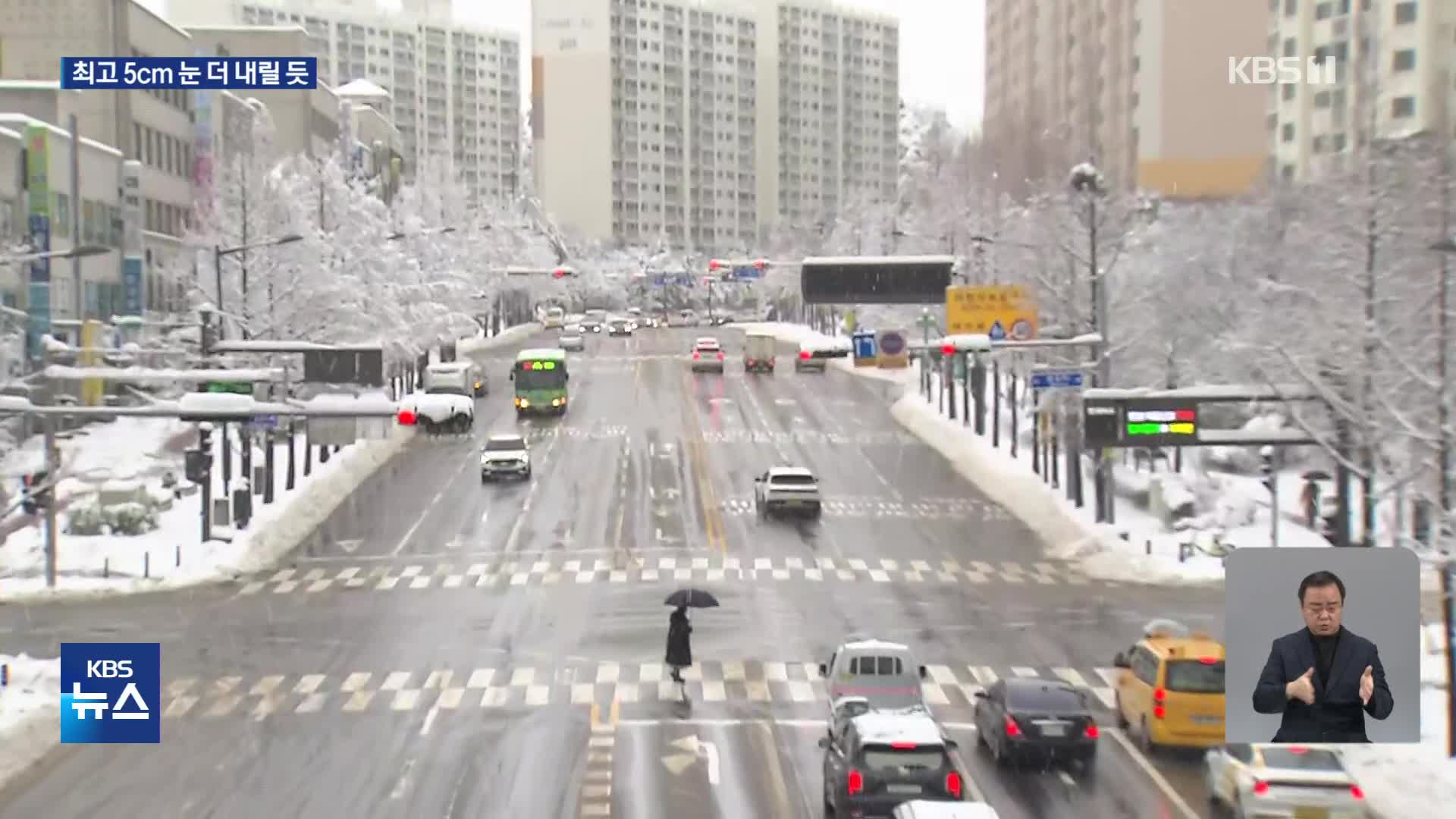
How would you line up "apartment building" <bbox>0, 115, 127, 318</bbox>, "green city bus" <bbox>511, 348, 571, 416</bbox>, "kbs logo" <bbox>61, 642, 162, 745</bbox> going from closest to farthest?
"kbs logo" <bbox>61, 642, 162, 745</bbox>
"apartment building" <bbox>0, 115, 127, 318</bbox>
"green city bus" <bbox>511, 348, 571, 416</bbox>

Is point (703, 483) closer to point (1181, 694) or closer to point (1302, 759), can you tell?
point (1181, 694)

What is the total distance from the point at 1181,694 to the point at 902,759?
6.24 m

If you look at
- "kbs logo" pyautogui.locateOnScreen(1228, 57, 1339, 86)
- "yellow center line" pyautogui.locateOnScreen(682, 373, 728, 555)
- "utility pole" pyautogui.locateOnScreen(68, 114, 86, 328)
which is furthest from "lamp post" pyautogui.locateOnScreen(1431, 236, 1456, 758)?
A: "utility pole" pyautogui.locateOnScreen(68, 114, 86, 328)

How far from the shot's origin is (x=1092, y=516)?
51.9 meters

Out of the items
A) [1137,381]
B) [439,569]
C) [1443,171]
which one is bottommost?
[439,569]

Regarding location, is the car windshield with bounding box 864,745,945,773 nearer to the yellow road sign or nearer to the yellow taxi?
the yellow taxi

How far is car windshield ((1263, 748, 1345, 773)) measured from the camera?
755 inches

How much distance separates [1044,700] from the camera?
2386 cm

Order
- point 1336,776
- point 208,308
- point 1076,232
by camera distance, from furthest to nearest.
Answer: point 1076,232
point 208,308
point 1336,776

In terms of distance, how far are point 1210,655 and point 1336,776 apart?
5.67 metres

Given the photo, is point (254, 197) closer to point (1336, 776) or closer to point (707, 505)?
point (707, 505)

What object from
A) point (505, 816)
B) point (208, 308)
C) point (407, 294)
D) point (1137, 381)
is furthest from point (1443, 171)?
point (407, 294)

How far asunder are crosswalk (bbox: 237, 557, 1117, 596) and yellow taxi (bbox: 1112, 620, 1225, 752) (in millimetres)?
17328

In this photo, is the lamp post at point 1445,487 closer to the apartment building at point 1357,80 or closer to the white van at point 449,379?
the apartment building at point 1357,80
